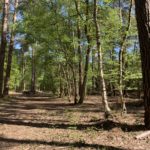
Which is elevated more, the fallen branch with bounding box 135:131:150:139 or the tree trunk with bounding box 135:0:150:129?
the tree trunk with bounding box 135:0:150:129

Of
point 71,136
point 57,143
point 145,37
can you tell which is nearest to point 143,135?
point 71,136

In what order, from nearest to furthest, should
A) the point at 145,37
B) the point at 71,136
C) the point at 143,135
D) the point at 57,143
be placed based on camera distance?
1. the point at 57,143
2. the point at 143,135
3. the point at 145,37
4. the point at 71,136

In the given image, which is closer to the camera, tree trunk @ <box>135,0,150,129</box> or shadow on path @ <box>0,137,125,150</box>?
shadow on path @ <box>0,137,125,150</box>

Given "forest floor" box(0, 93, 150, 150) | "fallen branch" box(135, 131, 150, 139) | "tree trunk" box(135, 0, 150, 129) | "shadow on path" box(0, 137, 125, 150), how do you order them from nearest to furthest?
"shadow on path" box(0, 137, 125, 150) → "forest floor" box(0, 93, 150, 150) → "fallen branch" box(135, 131, 150, 139) → "tree trunk" box(135, 0, 150, 129)

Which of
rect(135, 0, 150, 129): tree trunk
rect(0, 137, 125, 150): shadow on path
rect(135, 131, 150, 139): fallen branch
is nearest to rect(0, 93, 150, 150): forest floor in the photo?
rect(0, 137, 125, 150): shadow on path

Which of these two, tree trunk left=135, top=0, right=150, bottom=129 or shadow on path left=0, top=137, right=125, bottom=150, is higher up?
tree trunk left=135, top=0, right=150, bottom=129

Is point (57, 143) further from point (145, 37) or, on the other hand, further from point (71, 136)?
point (145, 37)

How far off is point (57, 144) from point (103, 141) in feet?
3.86

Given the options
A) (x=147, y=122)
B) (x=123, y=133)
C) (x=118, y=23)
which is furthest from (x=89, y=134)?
(x=118, y=23)

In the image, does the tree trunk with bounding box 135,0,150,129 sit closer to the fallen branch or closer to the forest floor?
the fallen branch

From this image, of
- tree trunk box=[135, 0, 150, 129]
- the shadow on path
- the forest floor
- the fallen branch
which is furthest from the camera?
tree trunk box=[135, 0, 150, 129]

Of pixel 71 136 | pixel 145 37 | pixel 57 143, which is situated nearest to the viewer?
pixel 57 143

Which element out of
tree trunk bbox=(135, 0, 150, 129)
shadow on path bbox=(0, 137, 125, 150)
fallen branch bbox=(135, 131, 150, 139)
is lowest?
shadow on path bbox=(0, 137, 125, 150)

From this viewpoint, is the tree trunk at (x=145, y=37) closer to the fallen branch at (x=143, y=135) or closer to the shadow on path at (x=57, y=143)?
the fallen branch at (x=143, y=135)
